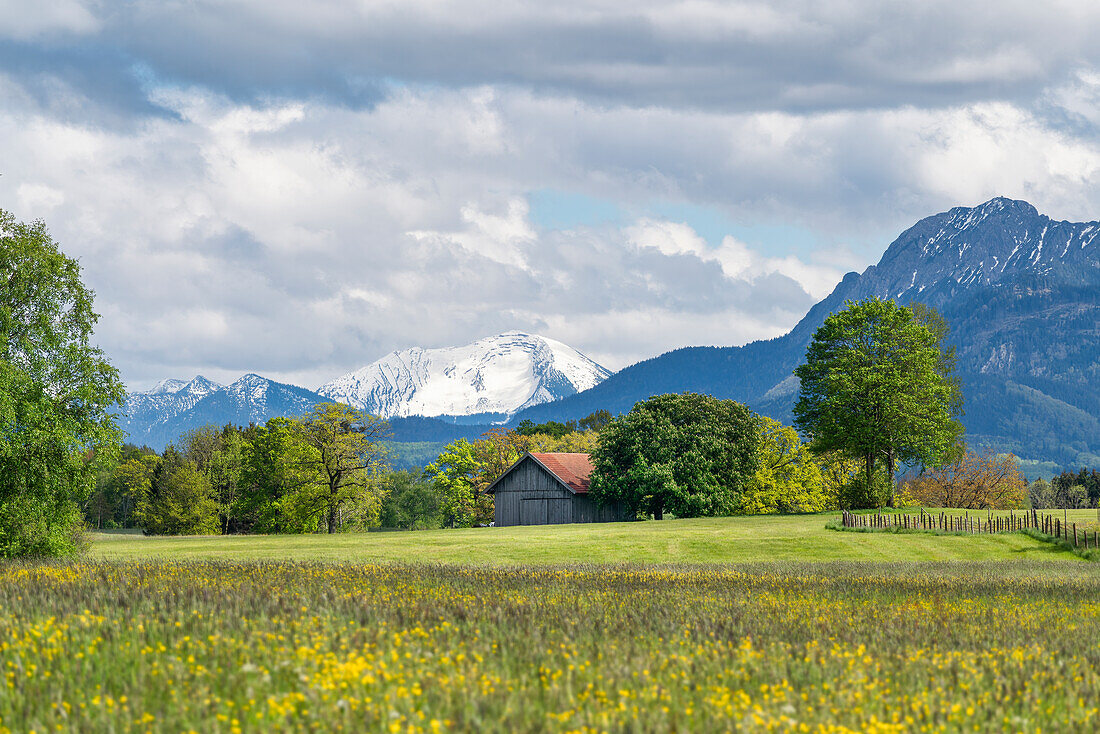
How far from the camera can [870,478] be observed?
66062 mm

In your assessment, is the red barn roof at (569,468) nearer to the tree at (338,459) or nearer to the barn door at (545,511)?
the barn door at (545,511)

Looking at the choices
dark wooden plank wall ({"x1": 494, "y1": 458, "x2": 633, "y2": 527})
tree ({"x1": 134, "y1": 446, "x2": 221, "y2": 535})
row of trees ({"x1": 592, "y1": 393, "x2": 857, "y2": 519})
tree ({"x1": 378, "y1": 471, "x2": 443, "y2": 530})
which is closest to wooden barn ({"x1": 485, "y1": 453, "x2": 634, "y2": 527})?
dark wooden plank wall ({"x1": 494, "y1": 458, "x2": 633, "y2": 527})

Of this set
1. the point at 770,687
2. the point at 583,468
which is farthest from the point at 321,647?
the point at 583,468

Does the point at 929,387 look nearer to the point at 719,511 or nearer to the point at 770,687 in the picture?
the point at 719,511

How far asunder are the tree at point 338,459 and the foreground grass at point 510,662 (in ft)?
235

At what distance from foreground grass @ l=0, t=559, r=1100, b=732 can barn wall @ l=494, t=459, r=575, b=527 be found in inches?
2957

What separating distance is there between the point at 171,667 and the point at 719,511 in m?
73.5

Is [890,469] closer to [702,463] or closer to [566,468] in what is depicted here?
[702,463]

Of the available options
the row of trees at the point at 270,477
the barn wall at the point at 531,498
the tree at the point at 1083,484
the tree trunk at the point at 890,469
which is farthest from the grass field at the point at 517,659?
the tree at the point at 1083,484

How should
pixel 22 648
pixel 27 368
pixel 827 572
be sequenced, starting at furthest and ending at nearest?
pixel 27 368 → pixel 827 572 → pixel 22 648

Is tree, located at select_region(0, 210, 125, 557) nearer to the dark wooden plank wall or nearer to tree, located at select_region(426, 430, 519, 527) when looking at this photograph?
the dark wooden plank wall

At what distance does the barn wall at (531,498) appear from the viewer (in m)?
88.5

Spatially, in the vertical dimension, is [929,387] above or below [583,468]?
above

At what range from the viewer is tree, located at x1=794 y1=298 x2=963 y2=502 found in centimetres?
6744
